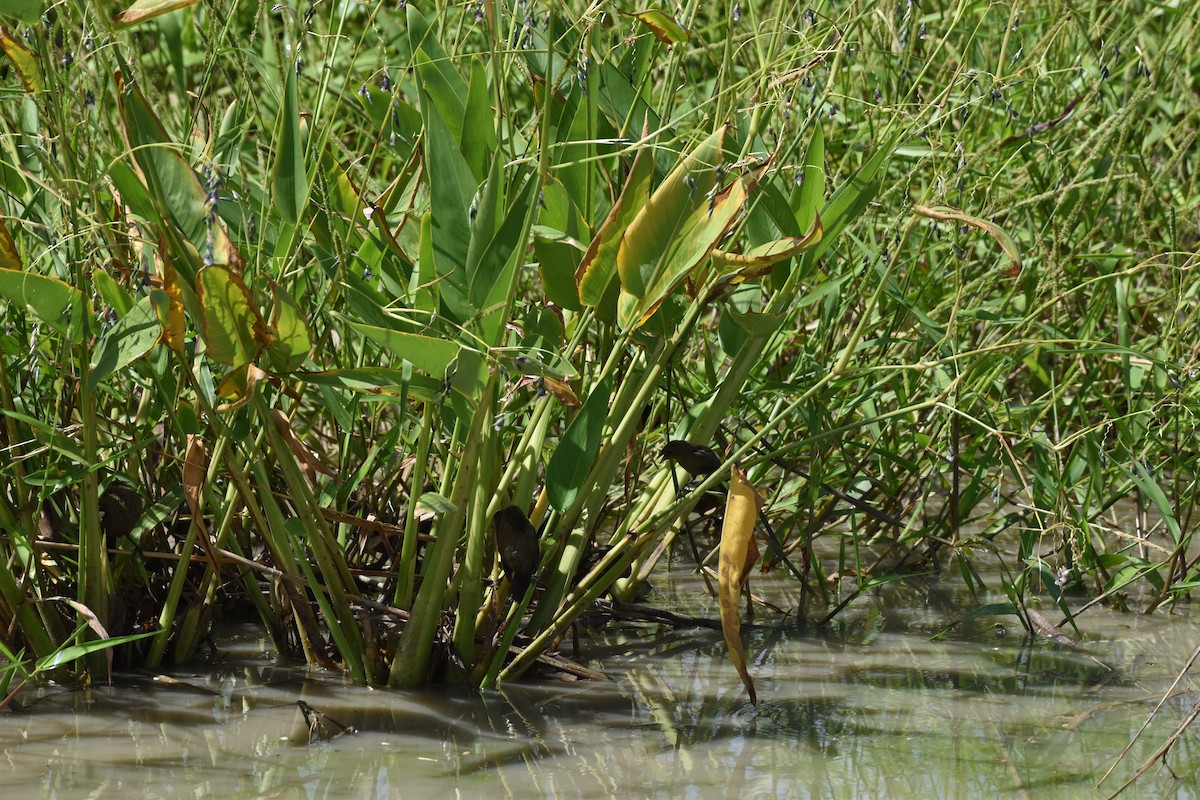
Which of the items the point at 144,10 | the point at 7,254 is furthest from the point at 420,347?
the point at 7,254

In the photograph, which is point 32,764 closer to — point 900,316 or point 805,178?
point 805,178

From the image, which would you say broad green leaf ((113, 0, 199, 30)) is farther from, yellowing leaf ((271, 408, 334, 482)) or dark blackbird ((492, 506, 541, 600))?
dark blackbird ((492, 506, 541, 600))

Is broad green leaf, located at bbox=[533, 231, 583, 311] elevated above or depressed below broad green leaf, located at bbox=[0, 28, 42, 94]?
below

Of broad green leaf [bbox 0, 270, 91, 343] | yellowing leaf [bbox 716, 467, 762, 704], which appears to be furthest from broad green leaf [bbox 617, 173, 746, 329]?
broad green leaf [bbox 0, 270, 91, 343]

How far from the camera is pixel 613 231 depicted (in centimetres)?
141

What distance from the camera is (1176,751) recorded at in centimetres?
145

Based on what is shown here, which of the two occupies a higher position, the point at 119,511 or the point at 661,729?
the point at 119,511

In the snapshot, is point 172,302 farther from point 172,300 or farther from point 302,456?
point 302,456

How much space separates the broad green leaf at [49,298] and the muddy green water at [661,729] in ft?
1.49

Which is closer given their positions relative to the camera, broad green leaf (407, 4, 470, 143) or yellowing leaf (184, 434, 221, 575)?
yellowing leaf (184, 434, 221, 575)

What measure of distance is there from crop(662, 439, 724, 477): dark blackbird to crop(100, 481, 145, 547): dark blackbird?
66 centimetres

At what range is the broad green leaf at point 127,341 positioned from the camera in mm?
1299

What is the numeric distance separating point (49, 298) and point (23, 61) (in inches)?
10.7

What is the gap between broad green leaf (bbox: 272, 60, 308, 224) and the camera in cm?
134
